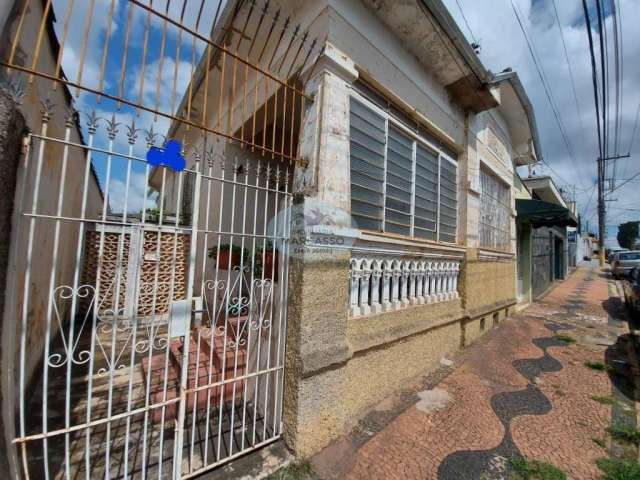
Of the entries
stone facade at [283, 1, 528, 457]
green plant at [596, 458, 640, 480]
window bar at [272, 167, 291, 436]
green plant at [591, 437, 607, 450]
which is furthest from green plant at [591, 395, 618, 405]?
window bar at [272, 167, 291, 436]

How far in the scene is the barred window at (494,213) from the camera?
5809 mm

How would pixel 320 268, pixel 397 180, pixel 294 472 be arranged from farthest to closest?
pixel 397 180 → pixel 320 268 → pixel 294 472

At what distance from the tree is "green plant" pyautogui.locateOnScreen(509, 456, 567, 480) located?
197 feet

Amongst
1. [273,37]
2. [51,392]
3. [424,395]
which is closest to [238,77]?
[273,37]

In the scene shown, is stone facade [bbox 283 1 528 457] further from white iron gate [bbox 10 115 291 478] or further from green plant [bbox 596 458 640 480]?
green plant [bbox 596 458 640 480]

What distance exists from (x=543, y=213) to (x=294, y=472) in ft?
26.1

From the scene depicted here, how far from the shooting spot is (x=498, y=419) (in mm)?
2867

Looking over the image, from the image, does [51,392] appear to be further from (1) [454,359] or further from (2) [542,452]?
(1) [454,359]

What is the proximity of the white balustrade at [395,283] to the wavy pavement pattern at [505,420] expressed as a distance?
1329mm

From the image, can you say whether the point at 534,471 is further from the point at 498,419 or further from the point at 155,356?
the point at 155,356

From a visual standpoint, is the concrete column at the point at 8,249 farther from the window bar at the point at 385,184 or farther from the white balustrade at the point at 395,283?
the window bar at the point at 385,184

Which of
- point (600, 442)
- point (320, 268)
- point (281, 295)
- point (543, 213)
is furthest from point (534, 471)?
point (543, 213)

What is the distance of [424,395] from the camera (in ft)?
10.8

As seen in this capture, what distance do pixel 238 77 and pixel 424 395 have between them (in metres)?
4.86
